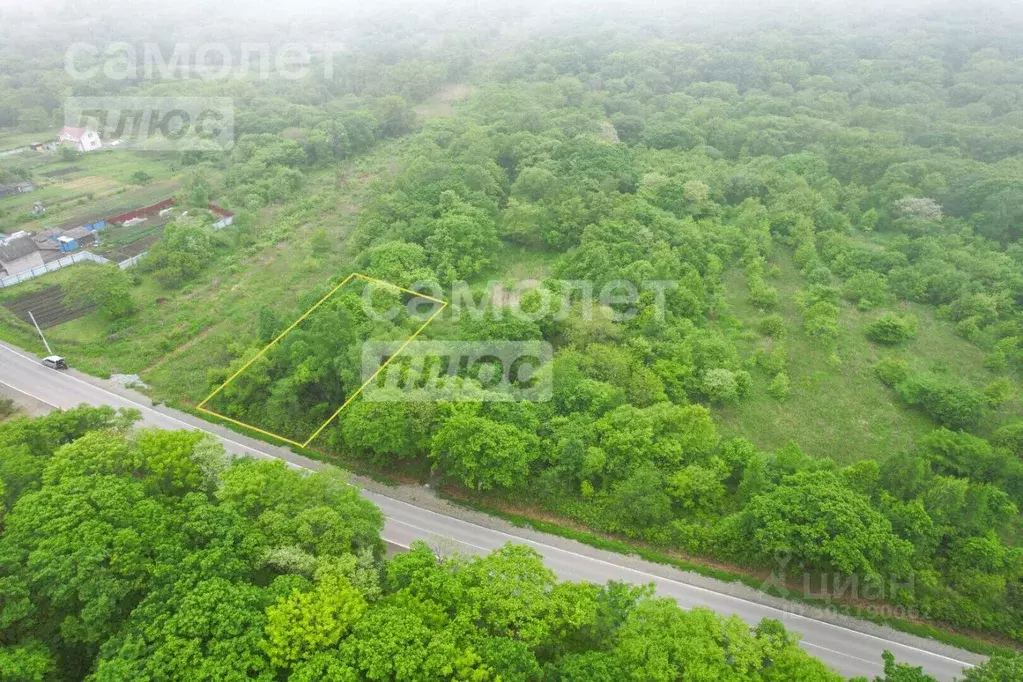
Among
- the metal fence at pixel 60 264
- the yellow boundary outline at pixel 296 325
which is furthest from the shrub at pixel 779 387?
the metal fence at pixel 60 264

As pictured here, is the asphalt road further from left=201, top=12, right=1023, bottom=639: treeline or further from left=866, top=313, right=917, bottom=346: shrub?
left=866, top=313, right=917, bottom=346: shrub

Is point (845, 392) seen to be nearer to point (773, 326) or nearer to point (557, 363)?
point (773, 326)

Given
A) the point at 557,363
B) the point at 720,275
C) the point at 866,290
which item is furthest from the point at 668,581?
the point at 866,290

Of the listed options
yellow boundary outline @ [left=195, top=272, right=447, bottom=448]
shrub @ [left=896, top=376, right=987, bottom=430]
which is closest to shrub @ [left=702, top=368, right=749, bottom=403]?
shrub @ [left=896, top=376, right=987, bottom=430]

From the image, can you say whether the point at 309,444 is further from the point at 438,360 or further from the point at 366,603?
the point at 366,603

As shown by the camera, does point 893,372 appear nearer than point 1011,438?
No
